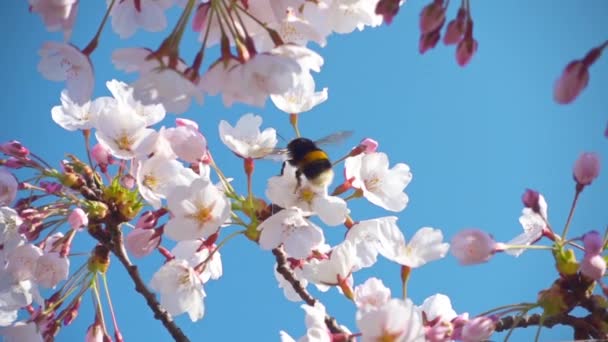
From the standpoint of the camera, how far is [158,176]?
2412mm

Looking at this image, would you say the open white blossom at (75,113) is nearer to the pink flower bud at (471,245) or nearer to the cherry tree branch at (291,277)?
the cherry tree branch at (291,277)

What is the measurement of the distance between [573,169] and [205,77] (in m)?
1.23

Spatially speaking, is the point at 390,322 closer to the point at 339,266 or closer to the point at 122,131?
the point at 339,266

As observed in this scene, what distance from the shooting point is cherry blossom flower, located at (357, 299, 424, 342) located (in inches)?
73.9

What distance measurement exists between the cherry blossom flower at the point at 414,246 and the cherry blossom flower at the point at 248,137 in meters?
0.56

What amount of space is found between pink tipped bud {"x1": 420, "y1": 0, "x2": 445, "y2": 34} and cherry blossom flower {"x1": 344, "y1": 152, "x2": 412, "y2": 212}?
2.71 ft

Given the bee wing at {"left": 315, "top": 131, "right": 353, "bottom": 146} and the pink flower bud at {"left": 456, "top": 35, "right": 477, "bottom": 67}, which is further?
the bee wing at {"left": 315, "top": 131, "right": 353, "bottom": 146}

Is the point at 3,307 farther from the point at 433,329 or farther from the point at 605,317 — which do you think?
the point at 605,317

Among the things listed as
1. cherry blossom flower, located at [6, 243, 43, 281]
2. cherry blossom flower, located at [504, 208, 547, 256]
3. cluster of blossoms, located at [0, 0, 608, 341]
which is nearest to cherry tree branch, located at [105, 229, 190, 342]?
cluster of blossoms, located at [0, 0, 608, 341]

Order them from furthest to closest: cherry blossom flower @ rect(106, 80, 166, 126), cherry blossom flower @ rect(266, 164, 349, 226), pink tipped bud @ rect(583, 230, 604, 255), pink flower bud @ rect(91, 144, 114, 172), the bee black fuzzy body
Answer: pink flower bud @ rect(91, 144, 114, 172), cherry blossom flower @ rect(106, 80, 166, 126), the bee black fuzzy body, cherry blossom flower @ rect(266, 164, 349, 226), pink tipped bud @ rect(583, 230, 604, 255)

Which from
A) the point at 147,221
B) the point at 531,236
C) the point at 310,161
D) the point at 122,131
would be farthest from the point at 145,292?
the point at 531,236

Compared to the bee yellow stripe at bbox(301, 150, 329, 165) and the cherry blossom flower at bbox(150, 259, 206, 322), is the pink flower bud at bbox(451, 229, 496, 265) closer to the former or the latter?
the bee yellow stripe at bbox(301, 150, 329, 165)

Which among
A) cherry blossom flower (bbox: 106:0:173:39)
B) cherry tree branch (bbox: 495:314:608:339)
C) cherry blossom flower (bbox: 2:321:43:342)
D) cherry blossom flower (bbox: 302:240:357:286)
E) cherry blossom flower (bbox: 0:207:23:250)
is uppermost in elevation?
cherry blossom flower (bbox: 106:0:173:39)

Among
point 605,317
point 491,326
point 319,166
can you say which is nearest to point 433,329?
point 491,326
